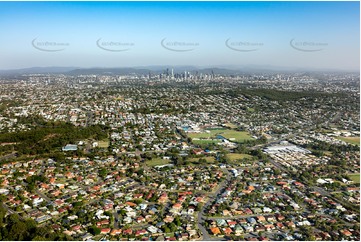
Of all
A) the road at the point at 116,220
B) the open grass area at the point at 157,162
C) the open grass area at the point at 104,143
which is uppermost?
the open grass area at the point at 104,143

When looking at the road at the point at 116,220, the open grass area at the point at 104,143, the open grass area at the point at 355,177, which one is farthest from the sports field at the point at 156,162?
the open grass area at the point at 355,177

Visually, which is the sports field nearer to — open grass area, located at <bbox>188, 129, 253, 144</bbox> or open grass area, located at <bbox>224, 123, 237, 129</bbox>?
open grass area, located at <bbox>188, 129, 253, 144</bbox>

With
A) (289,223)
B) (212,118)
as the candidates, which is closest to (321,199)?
(289,223)

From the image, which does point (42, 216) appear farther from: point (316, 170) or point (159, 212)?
point (316, 170)

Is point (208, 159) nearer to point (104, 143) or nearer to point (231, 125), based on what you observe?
point (104, 143)

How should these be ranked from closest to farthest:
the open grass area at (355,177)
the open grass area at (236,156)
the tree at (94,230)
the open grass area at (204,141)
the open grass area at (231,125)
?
the tree at (94,230) → the open grass area at (355,177) → the open grass area at (236,156) → the open grass area at (204,141) → the open grass area at (231,125)

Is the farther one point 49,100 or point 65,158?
point 49,100

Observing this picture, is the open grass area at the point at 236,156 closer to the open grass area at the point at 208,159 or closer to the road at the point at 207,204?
the open grass area at the point at 208,159

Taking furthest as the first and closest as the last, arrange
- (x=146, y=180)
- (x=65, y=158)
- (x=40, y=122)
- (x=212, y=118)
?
(x=212, y=118), (x=40, y=122), (x=65, y=158), (x=146, y=180)

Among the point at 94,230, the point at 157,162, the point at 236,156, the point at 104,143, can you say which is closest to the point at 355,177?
the point at 236,156
